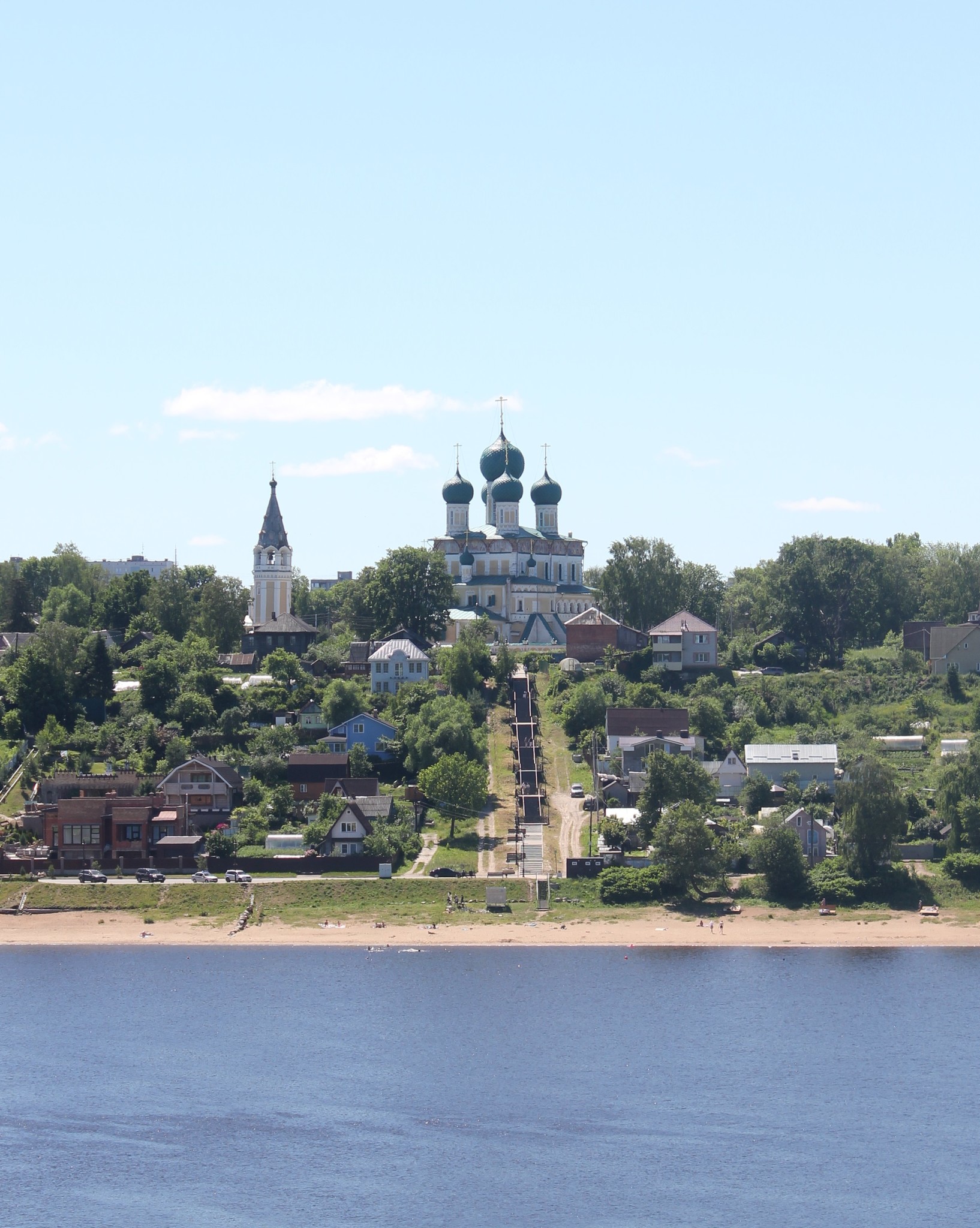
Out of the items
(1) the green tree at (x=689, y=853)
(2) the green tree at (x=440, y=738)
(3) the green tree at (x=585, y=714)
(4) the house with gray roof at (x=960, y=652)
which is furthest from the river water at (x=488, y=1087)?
(4) the house with gray roof at (x=960, y=652)

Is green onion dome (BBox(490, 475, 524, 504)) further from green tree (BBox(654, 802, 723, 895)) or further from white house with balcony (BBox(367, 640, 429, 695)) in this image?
green tree (BBox(654, 802, 723, 895))

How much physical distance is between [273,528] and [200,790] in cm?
5022

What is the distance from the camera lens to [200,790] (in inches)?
3152

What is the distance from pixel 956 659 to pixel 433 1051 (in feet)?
186

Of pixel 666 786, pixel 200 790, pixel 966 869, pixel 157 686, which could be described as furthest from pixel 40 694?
pixel 966 869

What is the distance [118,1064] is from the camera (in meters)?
54.4

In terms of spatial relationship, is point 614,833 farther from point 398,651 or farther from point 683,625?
point 683,625

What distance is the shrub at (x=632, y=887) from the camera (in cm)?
7169

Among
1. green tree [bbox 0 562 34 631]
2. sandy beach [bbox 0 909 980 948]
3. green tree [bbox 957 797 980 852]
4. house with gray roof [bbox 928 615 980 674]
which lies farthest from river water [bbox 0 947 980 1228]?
green tree [bbox 0 562 34 631]

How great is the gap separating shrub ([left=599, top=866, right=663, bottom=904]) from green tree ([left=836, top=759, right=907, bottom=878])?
7.80 metres

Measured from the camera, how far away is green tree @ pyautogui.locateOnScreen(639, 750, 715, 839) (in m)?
75.2

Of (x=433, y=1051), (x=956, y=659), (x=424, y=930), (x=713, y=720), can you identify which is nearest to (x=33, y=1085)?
(x=433, y=1051)

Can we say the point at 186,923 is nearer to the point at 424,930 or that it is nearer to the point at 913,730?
the point at 424,930

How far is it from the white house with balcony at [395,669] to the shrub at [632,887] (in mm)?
30306
